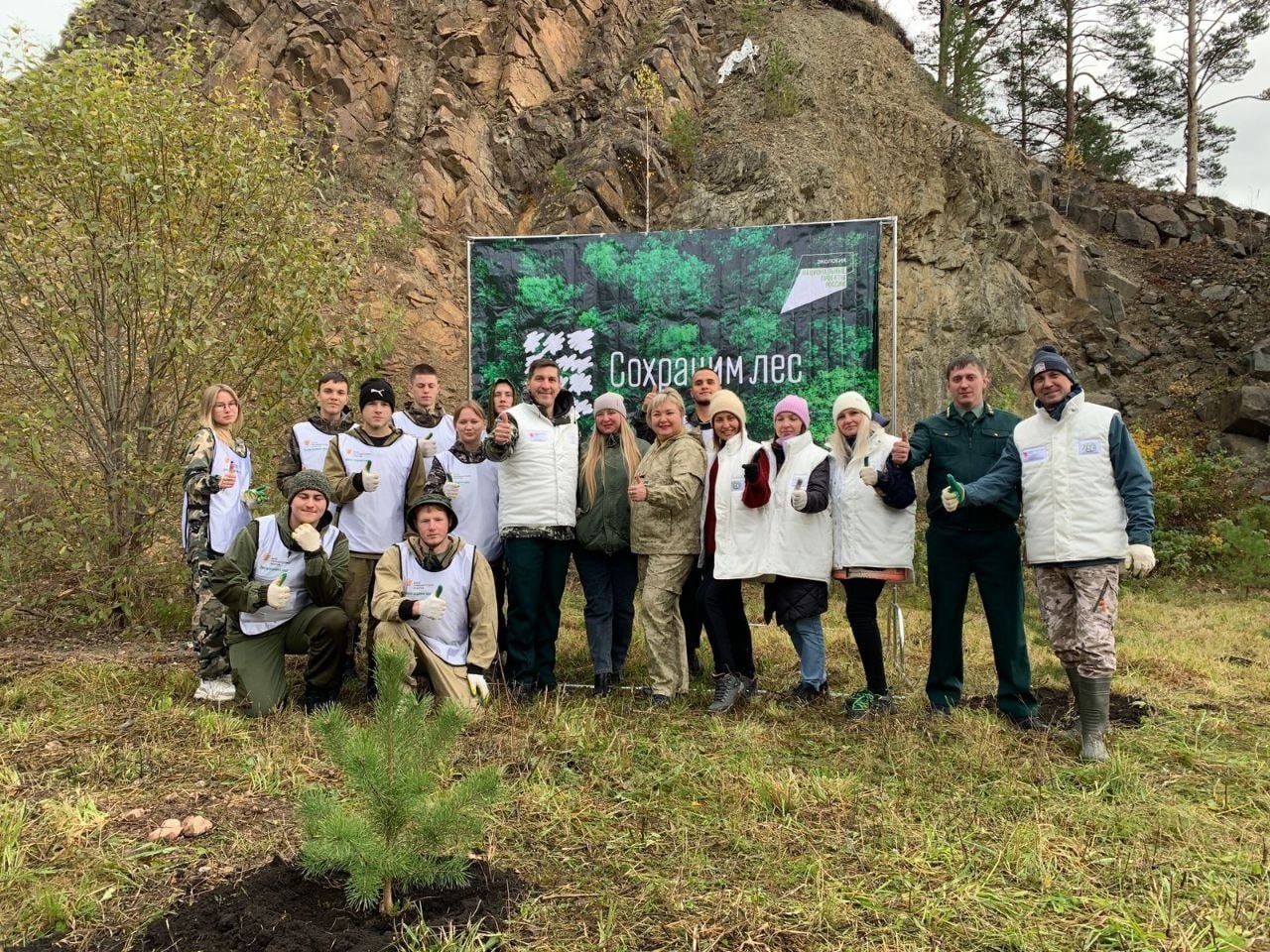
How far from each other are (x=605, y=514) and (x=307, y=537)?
180cm

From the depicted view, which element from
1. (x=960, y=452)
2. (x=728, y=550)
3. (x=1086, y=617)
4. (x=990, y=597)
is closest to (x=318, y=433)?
(x=728, y=550)

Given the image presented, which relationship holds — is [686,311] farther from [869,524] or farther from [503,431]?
[869,524]

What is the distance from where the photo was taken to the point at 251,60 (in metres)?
14.8

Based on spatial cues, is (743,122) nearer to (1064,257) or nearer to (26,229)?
(1064,257)

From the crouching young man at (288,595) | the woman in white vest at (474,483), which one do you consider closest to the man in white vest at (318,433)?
the crouching young man at (288,595)

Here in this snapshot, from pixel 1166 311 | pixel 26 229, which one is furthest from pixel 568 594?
pixel 1166 311

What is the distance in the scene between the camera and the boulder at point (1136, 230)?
19781 millimetres

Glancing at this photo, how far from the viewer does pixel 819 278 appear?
28.4 ft

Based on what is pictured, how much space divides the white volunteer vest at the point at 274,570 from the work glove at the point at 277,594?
10cm

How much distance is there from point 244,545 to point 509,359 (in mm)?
4800

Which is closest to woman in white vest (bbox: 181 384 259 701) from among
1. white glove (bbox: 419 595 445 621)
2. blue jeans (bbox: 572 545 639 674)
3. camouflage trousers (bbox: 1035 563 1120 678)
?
white glove (bbox: 419 595 445 621)

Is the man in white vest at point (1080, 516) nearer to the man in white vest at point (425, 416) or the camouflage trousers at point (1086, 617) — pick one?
the camouflage trousers at point (1086, 617)

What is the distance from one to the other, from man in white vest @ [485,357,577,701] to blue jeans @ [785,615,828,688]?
4.95ft

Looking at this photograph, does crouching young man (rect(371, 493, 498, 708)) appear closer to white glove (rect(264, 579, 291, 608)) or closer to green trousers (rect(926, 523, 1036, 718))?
white glove (rect(264, 579, 291, 608))
